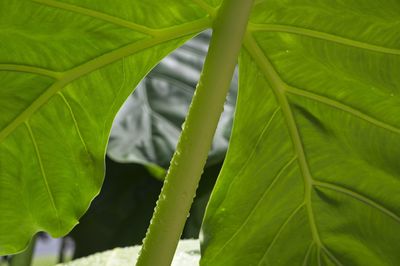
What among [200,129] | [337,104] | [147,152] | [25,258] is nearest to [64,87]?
[200,129]

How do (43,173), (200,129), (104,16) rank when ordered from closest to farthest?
(200,129) → (104,16) → (43,173)

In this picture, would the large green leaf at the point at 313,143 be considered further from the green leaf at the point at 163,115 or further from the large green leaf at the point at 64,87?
the green leaf at the point at 163,115

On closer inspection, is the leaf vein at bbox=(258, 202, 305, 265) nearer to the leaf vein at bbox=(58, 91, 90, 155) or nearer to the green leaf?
the leaf vein at bbox=(58, 91, 90, 155)

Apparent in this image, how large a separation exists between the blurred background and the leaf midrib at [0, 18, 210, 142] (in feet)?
3.41

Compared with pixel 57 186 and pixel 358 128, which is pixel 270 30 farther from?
pixel 57 186

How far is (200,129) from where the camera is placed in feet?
2.79

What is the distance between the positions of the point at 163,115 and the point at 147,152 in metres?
0.14

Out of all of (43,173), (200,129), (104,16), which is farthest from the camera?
(43,173)

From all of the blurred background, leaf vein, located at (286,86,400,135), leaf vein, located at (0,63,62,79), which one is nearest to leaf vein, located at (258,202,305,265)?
leaf vein, located at (286,86,400,135)

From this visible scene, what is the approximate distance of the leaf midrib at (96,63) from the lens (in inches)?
37.6

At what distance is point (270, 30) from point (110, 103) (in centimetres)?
22

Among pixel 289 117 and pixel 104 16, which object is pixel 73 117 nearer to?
pixel 104 16

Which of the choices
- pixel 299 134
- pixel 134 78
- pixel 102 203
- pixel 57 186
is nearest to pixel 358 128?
pixel 299 134

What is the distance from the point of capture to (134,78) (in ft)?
3.25
